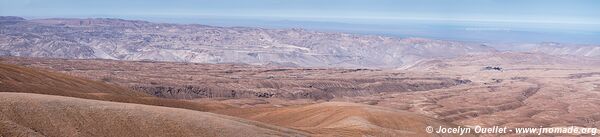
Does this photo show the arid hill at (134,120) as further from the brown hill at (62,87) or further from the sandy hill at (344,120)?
the brown hill at (62,87)

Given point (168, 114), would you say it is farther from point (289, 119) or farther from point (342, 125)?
point (289, 119)

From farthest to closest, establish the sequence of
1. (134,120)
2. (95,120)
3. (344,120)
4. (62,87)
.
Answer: (62,87) → (344,120) → (134,120) → (95,120)

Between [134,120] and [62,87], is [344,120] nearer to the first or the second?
[134,120]

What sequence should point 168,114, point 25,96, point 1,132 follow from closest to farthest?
point 1,132, point 25,96, point 168,114

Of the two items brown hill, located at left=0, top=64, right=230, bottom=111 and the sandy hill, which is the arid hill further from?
brown hill, located at left=0, top=64, right=230, bottom=111

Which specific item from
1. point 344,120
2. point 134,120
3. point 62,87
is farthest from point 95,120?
point 62,87

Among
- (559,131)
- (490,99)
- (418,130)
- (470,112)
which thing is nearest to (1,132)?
(418,130)
